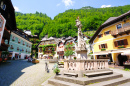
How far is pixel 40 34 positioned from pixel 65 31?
76.6ft

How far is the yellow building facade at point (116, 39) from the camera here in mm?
16500

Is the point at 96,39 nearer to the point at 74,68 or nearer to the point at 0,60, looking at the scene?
the point at 74,68

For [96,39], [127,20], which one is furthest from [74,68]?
[96,39]

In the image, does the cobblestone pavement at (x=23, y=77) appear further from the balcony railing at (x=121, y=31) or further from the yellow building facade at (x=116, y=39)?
the balcony railing at (x=121, y=31)

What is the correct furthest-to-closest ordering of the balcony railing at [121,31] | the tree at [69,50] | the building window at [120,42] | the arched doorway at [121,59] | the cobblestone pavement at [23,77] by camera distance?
the tree at [69,50], the arched doorway at [121,59], the building window at [120,42], the balcony railing at [121,31], the cobblestone pavement at [23,77]

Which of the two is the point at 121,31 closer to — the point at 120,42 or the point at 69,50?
the point at 120,42

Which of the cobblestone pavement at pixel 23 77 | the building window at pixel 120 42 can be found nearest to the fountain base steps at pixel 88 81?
the cobblestone pavement at pixel 23 77

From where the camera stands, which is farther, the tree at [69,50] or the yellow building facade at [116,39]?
the tree at [69,50]

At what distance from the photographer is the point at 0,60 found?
15.9 m

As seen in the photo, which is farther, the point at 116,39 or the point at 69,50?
the point at 69,50

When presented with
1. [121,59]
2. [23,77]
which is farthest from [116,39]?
[23,77]

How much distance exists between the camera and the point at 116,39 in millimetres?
18453

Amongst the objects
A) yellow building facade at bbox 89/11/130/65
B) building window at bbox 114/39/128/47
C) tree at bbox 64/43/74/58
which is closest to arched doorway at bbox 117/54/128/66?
yellow building facade at bbox 89/11/130/65

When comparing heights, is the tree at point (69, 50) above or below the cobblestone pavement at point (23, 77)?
above
